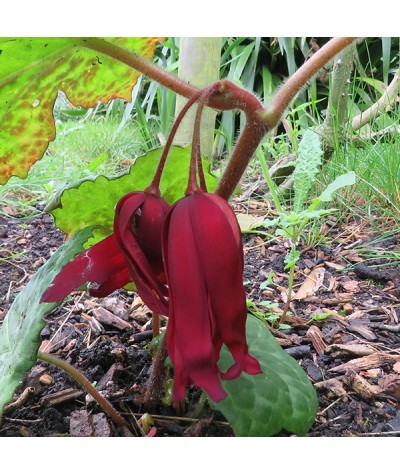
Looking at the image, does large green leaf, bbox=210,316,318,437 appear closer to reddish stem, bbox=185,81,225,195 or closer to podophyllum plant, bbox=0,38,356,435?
podophyllum plant, bbox=0,38,356,435

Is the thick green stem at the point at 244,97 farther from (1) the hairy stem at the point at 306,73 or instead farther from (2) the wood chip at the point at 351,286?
(2) the wood chip at the point at 351,286

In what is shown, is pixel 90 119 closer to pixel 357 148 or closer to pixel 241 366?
pixel 357 148

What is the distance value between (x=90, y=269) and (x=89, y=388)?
0.59 feet

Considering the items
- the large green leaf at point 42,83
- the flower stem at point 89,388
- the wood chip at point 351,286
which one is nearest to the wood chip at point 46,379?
the flower stem at point 89,388

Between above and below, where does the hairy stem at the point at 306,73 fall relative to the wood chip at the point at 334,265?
above

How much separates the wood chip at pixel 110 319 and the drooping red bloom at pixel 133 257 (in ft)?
1.28

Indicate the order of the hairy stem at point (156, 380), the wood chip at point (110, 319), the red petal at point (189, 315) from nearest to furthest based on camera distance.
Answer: the red petal at point (189, 315) < the hairy stem at point (156, 380) < the wood chip at point (110, 319)

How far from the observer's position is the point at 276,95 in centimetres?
54

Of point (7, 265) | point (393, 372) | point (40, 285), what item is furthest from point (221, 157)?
point (40, 285)

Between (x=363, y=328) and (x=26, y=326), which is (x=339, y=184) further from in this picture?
(x=26, y=326)

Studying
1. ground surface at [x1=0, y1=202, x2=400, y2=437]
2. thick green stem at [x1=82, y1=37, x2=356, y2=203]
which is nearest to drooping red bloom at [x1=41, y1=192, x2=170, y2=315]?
thick green stem at [x1=82, y1=37, x2=356, y2=203]

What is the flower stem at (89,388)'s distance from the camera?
0.61 m

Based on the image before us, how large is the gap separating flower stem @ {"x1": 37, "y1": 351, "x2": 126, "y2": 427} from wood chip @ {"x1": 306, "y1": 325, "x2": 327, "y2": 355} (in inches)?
12.4

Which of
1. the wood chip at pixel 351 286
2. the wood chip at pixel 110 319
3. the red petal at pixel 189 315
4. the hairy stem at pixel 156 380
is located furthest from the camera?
the wood chip at pixel 351 286
